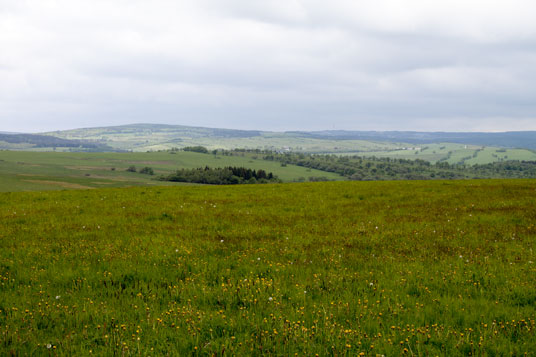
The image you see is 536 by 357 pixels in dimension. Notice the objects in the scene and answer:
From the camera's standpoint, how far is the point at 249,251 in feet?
35.8

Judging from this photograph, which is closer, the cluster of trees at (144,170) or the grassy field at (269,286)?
the grassy field at (269,286)

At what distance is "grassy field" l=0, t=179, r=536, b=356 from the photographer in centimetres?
579

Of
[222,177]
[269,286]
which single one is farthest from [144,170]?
[269,286]

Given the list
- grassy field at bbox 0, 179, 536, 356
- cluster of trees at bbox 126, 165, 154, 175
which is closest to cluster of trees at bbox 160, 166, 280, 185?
cluster of trees at bbox 126, 165, 154, 175

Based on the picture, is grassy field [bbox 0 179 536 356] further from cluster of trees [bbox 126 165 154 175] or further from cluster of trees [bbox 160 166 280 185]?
cluster of trees [bbox 126 165 154 175]

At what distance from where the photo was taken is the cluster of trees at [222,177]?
132625 mm

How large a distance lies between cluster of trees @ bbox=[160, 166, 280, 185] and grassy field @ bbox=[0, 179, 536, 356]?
116371 mm

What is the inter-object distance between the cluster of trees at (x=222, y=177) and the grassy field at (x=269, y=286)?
116371 millimetres

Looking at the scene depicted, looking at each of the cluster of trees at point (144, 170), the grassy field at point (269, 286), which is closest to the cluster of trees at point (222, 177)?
the cluster of trees at point (144, 170)

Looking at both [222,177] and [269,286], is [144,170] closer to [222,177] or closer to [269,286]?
[222,177]

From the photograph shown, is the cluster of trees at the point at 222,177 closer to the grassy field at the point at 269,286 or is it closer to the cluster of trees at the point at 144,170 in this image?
the cluster of trees at the point at 144,170

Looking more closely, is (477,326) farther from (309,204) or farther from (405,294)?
(309,204)

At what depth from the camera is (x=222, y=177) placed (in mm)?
133125

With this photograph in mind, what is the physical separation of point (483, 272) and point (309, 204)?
40.7 ft
